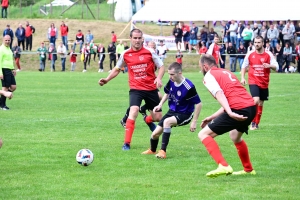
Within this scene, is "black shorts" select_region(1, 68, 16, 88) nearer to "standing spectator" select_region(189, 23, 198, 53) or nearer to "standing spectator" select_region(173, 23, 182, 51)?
"standing spectator" select_region(189, 23, 198, 53)

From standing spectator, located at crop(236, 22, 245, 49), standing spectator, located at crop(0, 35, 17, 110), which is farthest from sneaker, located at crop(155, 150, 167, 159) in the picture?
standing spectator, located at crop(236, 22, 245, 49)

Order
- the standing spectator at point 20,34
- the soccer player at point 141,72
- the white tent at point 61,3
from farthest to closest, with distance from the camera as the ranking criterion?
the white tent at point 61,3
the standing spectator at point 20,34
the soccer player at point 141,72

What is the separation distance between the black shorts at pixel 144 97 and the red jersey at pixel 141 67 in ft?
0.24

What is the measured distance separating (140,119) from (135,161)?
6.76 metres

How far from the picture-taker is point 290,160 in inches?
416

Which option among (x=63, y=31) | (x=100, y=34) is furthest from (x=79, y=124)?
(x=100, y=34)

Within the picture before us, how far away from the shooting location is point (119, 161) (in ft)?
34.3

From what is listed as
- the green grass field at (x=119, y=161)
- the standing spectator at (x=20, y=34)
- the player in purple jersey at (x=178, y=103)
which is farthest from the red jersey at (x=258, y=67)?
the standing spectator at (x=20, y=34)

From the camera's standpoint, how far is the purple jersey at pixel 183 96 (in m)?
10.7

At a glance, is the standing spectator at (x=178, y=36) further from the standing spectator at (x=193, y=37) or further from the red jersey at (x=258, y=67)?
the red jersey at (x=258, y=67)

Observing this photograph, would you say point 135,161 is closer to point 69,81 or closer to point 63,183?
point 63,183

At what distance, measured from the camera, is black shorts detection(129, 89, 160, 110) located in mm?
11891

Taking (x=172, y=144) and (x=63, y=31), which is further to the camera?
(x=63, y=31)

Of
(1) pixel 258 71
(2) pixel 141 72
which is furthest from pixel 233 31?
(2) pixel 141 72
